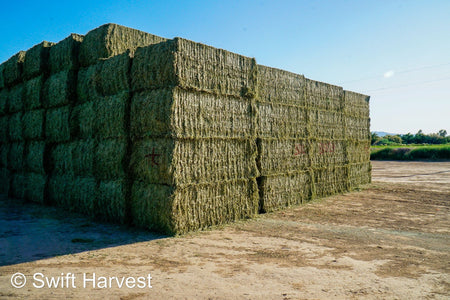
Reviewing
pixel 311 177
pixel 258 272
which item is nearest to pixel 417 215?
pixel 311 177

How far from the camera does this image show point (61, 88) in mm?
10898

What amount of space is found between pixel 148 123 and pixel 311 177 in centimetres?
673

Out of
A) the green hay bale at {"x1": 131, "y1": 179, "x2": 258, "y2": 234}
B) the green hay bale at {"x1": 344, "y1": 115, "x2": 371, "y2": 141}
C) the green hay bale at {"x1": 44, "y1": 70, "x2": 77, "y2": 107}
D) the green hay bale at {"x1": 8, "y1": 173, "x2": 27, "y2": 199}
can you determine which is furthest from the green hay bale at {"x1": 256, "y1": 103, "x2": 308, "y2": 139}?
the green hay bale at {"x1": 8, "y1": 173, "x2": 27, "y2": 199}

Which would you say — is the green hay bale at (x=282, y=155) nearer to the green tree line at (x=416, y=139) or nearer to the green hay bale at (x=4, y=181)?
the green hay bale at (x=4, y=181)

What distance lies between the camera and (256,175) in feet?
31.8

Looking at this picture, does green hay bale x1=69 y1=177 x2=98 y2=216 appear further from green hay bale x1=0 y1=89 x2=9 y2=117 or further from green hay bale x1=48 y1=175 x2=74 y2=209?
green hay bale x1=0 y1=89 x2=9 y2=117

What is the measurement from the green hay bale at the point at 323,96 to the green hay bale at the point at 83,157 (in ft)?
24.8

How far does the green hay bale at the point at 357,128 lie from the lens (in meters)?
15.3

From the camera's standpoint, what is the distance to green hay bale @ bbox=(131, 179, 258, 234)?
755 centimetres

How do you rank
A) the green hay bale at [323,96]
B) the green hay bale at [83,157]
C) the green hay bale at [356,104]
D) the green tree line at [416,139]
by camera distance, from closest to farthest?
the green hay bale at [83,157] < the green hay bale at [323,96] < the green hay bale at [356,104] < the green tree line at [416,139]

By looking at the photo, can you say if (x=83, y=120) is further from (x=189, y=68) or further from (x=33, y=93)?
(x=189, y=68)

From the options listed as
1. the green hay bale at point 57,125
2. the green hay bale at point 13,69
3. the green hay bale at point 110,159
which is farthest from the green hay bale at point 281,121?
the green hay bale at point 13,69

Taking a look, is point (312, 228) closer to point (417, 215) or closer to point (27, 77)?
point (417, 215)

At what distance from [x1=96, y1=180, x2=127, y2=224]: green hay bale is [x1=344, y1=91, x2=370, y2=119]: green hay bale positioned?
10.6 metres
